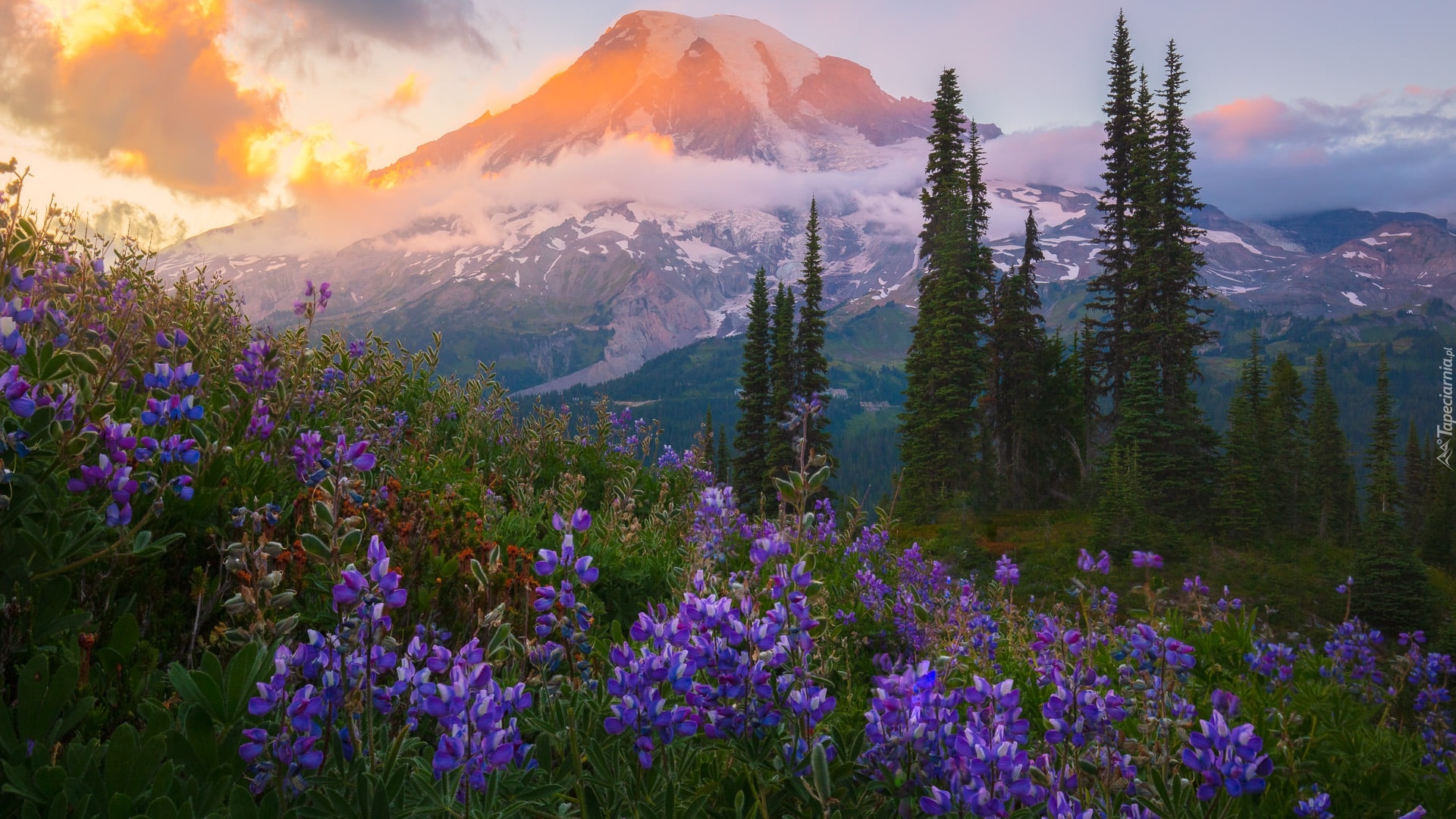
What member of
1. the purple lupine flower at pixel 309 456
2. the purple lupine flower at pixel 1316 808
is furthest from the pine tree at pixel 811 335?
the purple lupine flower at pixel 1316 808

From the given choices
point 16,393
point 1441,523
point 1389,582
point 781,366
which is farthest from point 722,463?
point 1441,523

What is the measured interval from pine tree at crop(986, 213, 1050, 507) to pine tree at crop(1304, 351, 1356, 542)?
107 ft

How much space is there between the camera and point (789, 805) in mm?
2303

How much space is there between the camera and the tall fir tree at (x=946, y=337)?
3988 cm

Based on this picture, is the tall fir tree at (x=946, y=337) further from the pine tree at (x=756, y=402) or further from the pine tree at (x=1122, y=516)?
the pine tree at (x=756, y=402)

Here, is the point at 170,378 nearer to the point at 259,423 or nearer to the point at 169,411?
the point at 169,411

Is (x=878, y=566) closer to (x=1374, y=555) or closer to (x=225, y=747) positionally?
(x=225, y=747)

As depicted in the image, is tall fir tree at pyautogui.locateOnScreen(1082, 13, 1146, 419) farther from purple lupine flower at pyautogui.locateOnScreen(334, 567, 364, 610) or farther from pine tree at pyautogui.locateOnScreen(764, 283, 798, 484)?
purple lupine flower at pyautogui.locateOnScreen(334, 567, 364, 610)

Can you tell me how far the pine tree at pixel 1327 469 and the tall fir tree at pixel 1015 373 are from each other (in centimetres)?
3269

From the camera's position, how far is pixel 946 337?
3988 centimetres

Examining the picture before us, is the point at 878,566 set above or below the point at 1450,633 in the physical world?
above

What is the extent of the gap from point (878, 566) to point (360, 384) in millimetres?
5974

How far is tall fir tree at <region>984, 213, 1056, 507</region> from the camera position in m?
42.9

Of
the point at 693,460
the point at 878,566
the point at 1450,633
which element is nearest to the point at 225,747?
the point at 878,566
